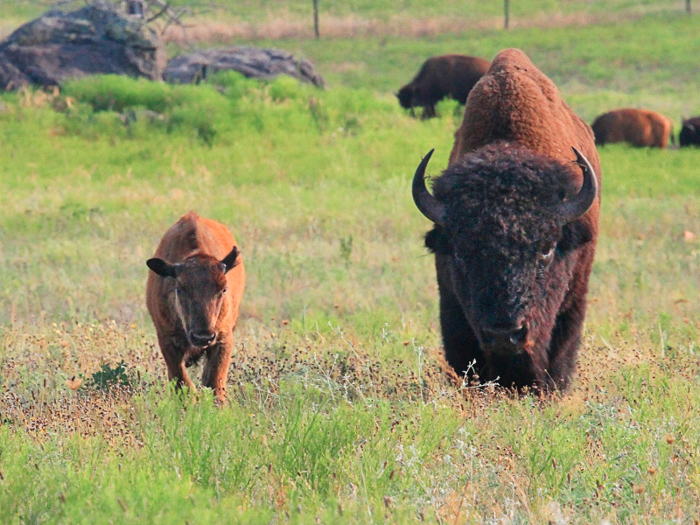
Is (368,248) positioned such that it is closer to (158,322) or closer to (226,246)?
(226,246)

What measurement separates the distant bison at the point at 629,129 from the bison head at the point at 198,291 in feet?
53.4

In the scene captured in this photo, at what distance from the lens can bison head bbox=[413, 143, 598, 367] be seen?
16.0ft

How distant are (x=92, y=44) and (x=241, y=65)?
367cm

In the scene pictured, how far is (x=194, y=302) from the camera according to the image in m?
5.69

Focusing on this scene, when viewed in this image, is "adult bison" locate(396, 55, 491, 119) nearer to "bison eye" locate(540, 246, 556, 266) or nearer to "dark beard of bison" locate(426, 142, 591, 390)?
"dark beard of bison" locate(426, 142, 591, 390)

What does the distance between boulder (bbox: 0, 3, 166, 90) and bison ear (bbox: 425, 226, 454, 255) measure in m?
18.3

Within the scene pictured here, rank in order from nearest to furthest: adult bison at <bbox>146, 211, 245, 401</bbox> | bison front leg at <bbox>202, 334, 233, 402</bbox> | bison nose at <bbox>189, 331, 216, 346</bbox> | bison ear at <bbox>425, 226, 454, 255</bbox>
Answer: bison ear at <bbox>425, 226, 454, 255</bbox>
bison nose at <bbox>189, 331, 216, 346</bbox>
adult bison at <bbox>146, 211, 245, 401</bbox>
bison front leg at <bbox>202, 334, 233, 402</bbox>

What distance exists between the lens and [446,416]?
14.9ft

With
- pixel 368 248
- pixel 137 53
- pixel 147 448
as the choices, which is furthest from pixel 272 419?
pixel 137 53

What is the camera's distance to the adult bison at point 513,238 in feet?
16.2

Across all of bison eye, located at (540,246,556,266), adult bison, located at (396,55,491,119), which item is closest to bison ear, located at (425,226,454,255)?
bison eye, located at (540,246,556,266)

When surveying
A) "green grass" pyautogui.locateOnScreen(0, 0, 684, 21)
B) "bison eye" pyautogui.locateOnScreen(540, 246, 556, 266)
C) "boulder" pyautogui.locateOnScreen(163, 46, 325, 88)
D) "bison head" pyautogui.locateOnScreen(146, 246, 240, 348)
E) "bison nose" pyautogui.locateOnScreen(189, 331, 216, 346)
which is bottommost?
"green grass" pyautogui.locateOnScreen(0, 0, 684, 21)

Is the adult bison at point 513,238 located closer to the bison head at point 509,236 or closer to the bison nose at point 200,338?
the bison head at point 509,236

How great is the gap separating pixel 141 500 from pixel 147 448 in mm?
923
